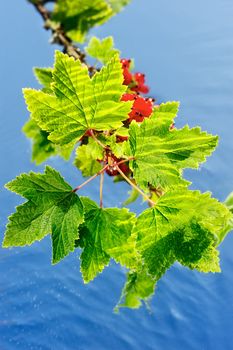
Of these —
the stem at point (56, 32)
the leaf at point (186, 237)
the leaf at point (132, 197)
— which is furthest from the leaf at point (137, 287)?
the stem at point (56, 32)

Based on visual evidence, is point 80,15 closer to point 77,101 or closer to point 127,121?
point 127,121

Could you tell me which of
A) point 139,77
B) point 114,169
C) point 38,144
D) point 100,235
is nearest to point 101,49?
point 139,77

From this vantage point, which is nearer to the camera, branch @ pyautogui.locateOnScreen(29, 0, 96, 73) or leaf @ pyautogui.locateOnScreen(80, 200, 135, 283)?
leaf @ pyautogui.locateOnScreen(80, 200, 135, 283)

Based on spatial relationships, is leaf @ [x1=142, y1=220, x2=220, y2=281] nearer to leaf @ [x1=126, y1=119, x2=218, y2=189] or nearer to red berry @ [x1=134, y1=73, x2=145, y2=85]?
leaf @ [x1=126, y1=119, x2=218, y2=189]

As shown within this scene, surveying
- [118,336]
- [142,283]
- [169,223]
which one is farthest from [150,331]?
[169,223]

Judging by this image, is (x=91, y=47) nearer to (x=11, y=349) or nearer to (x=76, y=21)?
(x=76, y=21)

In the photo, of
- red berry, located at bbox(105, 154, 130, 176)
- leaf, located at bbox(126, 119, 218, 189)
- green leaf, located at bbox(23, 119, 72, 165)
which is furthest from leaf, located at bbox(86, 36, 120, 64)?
leaf, located at bbox(126, 119, 218, 189)
